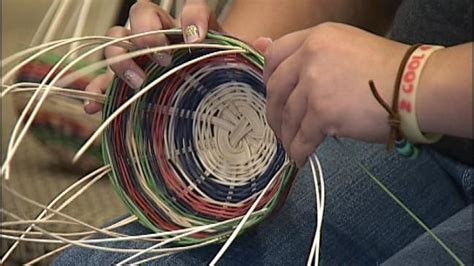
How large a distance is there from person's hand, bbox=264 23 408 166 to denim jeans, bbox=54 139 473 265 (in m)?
0.16

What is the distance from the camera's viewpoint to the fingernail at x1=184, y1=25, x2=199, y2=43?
66 cm

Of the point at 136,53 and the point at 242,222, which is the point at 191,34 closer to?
the point at 136,53

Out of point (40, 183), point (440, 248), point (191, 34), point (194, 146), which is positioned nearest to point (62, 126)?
point (40, 183)

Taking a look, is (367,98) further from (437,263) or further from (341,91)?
(437,263)

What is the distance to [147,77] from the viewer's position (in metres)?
0.72

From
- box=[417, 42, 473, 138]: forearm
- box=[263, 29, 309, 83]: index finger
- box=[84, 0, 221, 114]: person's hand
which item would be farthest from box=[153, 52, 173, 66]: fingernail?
box=[417, 42, 473, 138]: forearm

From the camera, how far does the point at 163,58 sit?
70 centimetres

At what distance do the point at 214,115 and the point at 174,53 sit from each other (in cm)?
10

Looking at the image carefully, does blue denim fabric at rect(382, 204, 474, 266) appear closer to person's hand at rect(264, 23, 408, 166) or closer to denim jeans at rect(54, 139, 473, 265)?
denim jeans at rect(54, 139, 473, 265)

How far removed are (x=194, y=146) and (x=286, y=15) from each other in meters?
0.18

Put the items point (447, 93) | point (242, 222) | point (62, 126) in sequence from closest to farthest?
1. point (447, 93)
2. point (242, 222)
3. point (62, 126)

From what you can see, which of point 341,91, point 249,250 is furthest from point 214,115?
point 341,91

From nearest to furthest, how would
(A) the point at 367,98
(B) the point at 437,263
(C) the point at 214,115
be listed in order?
(A) the point at 367,98, (B) the point at 437,263, (C) the point at 214,115

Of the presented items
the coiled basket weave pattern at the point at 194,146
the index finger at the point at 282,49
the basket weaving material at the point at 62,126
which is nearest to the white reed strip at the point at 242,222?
A: the coiled basket weave pattern at the point at 194,146
